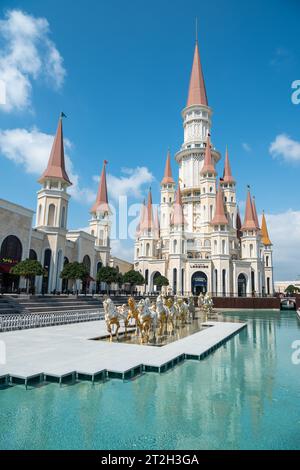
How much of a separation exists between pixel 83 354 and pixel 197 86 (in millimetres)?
57687

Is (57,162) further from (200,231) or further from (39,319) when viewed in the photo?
(200,231)

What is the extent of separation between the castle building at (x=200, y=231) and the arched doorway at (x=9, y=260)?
2456 cm

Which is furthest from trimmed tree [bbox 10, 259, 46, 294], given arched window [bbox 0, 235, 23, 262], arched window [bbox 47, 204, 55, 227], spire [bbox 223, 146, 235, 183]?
spire [bbox 223, 146, 235, 183]

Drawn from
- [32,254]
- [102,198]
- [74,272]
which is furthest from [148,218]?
[74,272]

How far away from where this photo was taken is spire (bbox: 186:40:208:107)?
54938 mm

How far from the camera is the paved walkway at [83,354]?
630cm

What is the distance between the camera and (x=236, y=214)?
5356 cm

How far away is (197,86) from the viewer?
55562mm

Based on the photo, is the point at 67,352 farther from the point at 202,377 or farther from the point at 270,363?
the point at 270,363

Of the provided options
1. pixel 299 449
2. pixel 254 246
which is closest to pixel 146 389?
pixel 299 449

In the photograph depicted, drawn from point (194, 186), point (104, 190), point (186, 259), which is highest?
point (194, 186)

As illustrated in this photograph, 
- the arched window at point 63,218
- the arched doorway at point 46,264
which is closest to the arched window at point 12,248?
the arched doorway at point 46,264

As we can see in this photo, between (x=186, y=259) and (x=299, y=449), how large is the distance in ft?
133

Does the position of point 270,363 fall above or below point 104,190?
below
